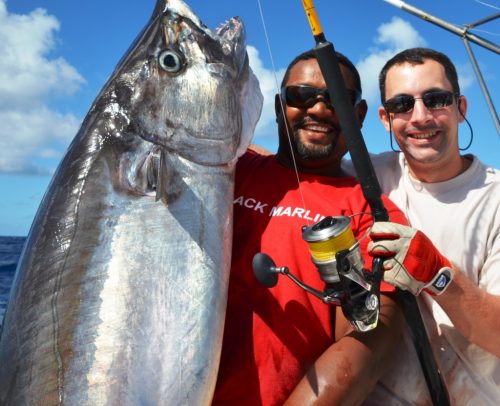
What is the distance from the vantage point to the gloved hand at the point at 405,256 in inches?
89.7

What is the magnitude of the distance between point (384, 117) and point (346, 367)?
1668 millimetres

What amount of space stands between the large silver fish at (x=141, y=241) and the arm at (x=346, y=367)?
44 cm

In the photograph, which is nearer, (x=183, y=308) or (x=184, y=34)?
(x=183, y=308)

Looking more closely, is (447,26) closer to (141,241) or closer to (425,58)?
(425,58)

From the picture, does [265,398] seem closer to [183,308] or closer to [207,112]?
[183,308]

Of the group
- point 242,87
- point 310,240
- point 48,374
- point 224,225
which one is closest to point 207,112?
point 242,87

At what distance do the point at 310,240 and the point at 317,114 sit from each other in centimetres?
98

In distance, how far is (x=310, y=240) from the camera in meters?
2.17

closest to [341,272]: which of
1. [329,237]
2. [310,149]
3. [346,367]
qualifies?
[329,237]

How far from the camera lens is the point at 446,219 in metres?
2.93

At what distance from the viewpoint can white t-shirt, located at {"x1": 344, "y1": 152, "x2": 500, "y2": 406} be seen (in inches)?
112

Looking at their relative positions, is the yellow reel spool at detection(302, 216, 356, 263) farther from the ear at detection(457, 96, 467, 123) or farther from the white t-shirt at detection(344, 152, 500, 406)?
the ear at detection(457, 96, 467, 123)

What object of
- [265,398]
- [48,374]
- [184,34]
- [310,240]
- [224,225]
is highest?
[184,34]

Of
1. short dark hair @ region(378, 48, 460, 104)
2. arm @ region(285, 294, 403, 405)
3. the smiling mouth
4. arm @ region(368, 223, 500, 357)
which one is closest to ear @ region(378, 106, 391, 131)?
short dark hair @ region(378, 48, 460, 104)
